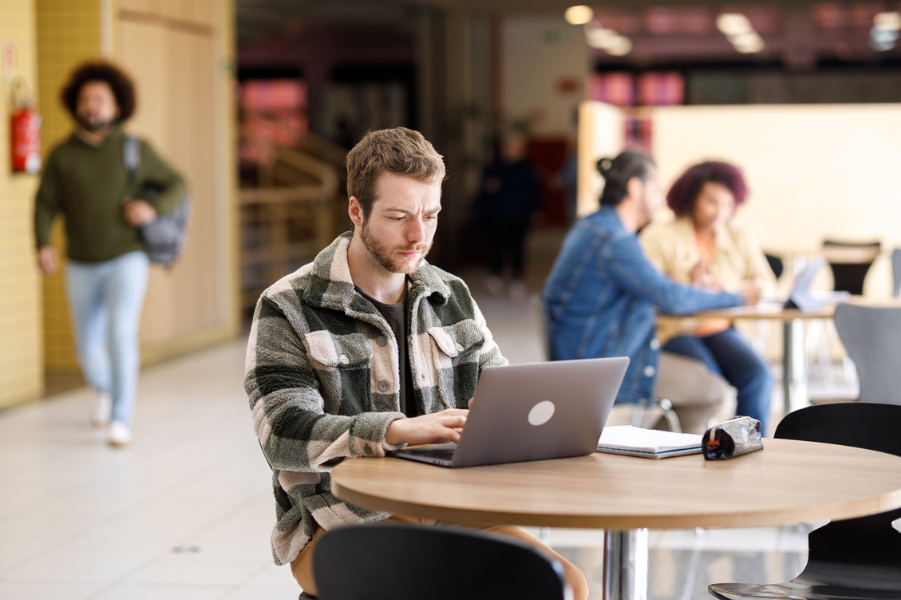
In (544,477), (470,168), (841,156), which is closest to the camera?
(544,477)

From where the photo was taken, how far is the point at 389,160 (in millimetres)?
2141

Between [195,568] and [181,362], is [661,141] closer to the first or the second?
[181,362]

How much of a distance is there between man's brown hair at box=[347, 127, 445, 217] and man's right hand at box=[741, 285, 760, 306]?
7.53 feet

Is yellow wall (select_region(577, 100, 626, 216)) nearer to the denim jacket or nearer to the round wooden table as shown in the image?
the denim jacket

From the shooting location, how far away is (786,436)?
235 cm

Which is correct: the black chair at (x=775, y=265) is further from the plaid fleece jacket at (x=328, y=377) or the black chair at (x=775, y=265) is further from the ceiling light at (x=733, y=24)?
the ceiling light at (x=733, y=24)

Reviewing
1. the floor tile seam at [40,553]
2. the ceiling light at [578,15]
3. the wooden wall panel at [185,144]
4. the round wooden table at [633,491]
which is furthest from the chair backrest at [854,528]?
the ceiling light at [578,15]

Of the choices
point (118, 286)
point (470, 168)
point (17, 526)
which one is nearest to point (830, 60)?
point (470, 168)

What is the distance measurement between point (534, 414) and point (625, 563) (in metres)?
0.33

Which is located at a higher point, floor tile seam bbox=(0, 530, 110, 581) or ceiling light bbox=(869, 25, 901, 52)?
Result: ceiling light bbox=(869, 25, 901, 52)

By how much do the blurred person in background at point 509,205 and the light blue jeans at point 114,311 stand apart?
6820 mm

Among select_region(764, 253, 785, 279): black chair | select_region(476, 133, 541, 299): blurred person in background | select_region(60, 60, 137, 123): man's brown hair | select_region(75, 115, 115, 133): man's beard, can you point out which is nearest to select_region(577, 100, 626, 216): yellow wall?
select_region(764, 253, 785, 279): black chair

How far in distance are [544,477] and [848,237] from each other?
20.2 feet

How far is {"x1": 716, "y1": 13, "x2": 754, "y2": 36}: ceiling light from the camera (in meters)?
14.8
